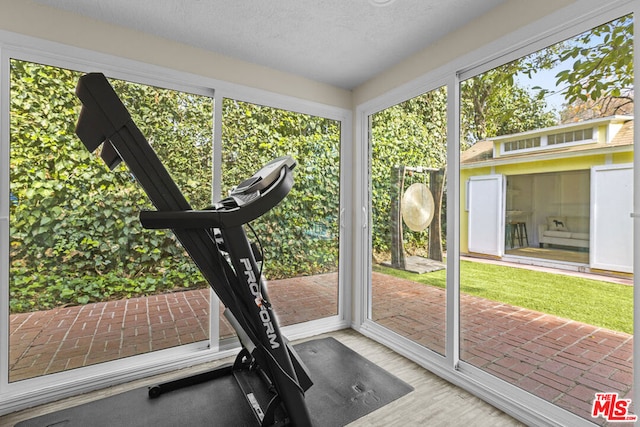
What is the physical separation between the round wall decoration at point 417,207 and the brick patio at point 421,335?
550 millimetres

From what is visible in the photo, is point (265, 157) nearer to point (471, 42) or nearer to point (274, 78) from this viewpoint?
point (274, 78)

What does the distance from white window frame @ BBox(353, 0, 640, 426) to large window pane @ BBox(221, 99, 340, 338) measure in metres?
0.29

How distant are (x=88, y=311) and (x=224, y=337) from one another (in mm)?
1017

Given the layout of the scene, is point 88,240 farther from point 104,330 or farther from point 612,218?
point 612,218

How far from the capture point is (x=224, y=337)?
2748mm

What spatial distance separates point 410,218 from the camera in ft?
9.52

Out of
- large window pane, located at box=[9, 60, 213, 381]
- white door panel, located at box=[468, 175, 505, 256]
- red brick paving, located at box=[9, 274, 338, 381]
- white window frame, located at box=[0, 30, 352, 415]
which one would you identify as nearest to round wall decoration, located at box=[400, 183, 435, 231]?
white door panel, located at box=[468, 175, 505, 256]

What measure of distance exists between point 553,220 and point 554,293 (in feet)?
1.42

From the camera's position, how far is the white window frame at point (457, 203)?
1661 millimetres

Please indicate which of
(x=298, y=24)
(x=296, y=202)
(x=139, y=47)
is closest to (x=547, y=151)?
(x=298, y=24)

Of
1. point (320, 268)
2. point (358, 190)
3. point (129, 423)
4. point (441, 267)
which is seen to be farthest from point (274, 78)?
point (129, 423)

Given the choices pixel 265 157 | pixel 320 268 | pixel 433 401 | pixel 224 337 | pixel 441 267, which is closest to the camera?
pixel 433 401

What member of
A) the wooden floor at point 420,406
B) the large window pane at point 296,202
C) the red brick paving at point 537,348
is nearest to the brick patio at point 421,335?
the red brick paving at point 537,348

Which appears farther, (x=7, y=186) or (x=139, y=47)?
(x=139, y=47)
